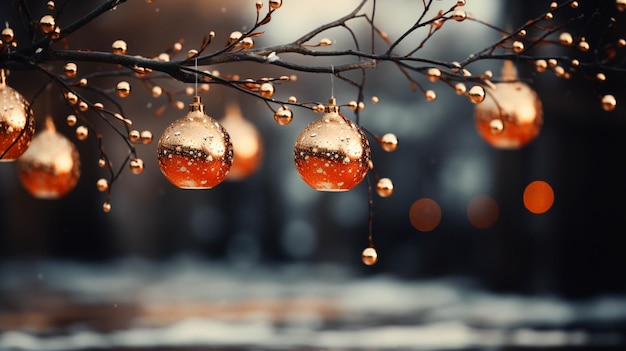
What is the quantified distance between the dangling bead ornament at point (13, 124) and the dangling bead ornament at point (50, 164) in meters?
0.82

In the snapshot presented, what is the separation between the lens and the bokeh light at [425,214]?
5680 millimetres

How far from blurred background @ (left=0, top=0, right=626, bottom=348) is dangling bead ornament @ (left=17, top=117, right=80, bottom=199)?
2.70 m

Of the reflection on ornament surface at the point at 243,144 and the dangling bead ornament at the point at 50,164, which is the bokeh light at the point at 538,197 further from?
the dangling bead ornament at the point at 50,164

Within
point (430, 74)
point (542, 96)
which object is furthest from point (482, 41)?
point (430, 74)

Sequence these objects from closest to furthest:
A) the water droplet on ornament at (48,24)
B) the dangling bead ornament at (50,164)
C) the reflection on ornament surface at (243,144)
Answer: the water droplet on ornament at (48,24), the dangling bead ornament at (50,164), the reflection on ornament surface at (243,144)

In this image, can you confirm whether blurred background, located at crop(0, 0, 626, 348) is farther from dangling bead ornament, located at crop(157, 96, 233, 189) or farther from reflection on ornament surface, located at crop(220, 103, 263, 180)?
dangling bead ornament, located at crop(157, 96, 233, 189)

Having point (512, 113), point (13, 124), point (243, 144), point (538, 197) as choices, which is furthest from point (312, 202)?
point (13, 124)

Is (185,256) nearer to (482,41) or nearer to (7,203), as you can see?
(7,203)

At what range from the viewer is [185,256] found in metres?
5.64

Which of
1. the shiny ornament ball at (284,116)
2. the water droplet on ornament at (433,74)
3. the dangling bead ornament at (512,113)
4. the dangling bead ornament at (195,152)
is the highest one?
the dangling bead ornament at (512,113)

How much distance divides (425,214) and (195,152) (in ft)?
14.0

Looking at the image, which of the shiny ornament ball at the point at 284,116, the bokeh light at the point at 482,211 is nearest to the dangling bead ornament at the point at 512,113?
the shiny ornament ball at the point at 284,116

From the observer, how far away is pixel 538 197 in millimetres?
5293

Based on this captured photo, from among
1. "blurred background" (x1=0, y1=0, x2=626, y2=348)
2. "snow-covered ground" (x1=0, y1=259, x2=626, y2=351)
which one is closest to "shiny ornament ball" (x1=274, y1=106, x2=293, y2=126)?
"snow-covered ground" (x1=0, y1=259, x2=626, y2=351)
